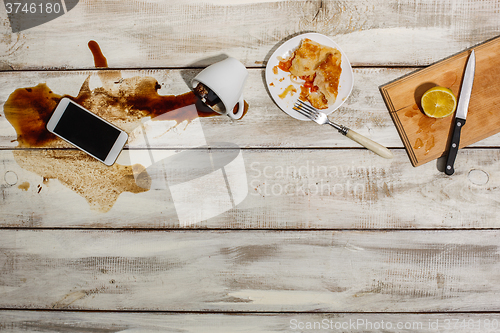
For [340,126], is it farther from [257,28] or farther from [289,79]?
[257,28]

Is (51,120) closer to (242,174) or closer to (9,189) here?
(9,189)

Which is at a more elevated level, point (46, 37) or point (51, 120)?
point (46, 37)

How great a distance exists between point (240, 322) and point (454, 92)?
3.80ft

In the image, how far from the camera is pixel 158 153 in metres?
1.09

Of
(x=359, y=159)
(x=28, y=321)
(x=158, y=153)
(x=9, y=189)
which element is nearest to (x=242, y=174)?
(x=158, y=153)

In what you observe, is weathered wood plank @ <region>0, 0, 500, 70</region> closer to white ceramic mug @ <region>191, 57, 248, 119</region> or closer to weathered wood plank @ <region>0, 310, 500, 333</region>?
white ceramic mug @ <region>191, 57, 248, 119</region>

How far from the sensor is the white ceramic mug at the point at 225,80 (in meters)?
0.89

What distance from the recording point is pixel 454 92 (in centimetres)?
105

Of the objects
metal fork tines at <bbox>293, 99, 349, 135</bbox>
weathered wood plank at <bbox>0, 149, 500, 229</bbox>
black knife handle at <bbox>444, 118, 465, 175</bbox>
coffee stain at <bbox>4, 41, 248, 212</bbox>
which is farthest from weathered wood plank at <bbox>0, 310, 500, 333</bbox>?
metal fork tines at <bbox>293, 99, 349, 135</bbox>

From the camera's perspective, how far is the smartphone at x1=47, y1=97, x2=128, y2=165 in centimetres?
106

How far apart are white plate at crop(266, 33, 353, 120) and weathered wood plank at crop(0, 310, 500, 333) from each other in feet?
2.52

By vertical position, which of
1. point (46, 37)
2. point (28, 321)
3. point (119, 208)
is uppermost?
point (46, 37)

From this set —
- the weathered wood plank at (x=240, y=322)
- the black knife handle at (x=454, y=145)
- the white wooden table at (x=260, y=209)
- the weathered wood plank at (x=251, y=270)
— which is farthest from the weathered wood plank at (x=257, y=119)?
the weathered wood plank at (x=240, y=322)

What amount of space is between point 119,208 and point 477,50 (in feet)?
4.72
